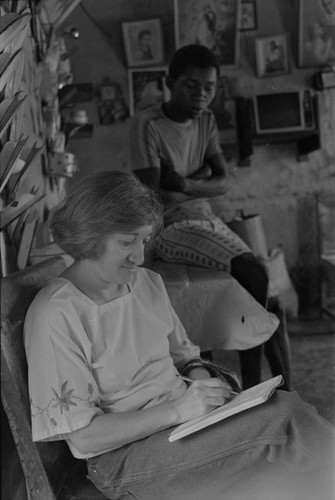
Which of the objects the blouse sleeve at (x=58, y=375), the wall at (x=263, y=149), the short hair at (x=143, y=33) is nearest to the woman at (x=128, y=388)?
the blouse sleeve at (x=58, y=375)

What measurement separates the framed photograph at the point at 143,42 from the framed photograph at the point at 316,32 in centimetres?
20

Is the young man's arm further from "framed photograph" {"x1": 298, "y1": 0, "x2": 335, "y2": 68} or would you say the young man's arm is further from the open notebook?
the open notebook

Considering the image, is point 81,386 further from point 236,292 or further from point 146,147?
point 146,147

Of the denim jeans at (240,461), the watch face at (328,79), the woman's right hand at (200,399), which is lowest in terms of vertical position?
the denim jeans at (240,461)

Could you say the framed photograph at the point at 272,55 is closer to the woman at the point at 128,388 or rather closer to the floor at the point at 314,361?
the woman at the point at 128,388

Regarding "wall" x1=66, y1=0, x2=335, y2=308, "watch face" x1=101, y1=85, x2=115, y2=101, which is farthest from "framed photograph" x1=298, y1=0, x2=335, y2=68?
"watch face" x1=101, y1=85, x2=115, y2=101

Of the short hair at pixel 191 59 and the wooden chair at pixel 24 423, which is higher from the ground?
the short hair at pixel 191 59

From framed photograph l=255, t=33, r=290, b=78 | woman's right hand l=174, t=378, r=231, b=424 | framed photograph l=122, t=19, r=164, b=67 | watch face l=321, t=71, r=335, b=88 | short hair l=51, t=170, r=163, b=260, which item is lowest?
woman's right hand l=174, t=378, r=231, b=424

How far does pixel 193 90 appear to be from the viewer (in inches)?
35.0

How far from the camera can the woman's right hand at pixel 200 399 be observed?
83 centimetres

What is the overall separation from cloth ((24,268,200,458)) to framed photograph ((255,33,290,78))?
1.11ft

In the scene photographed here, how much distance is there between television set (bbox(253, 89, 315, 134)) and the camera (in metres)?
0.87

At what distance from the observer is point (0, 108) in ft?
3.05

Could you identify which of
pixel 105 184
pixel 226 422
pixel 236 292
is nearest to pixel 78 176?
pixel 105 184
